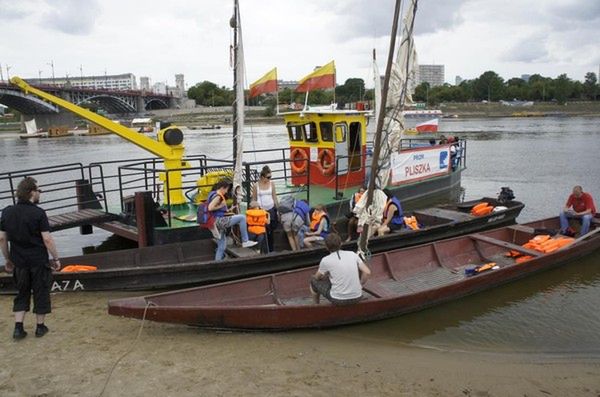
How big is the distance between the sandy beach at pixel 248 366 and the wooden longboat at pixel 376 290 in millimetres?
311

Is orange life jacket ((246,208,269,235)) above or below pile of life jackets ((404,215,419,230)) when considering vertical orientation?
above

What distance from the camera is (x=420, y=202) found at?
17.7m

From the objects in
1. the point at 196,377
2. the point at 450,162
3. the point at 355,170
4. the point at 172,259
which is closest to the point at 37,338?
the point at 196,377

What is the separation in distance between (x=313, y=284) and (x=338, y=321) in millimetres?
755

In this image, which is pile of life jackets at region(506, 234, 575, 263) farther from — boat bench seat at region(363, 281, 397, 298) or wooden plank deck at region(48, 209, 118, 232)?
wooden plank deck at region(48, 209, 118, 232)

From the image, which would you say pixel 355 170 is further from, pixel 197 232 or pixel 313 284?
pixel 313 284

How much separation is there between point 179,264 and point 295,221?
2355 mm

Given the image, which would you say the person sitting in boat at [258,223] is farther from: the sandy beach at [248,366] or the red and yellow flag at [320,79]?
the red and yellow flag at [320,79]

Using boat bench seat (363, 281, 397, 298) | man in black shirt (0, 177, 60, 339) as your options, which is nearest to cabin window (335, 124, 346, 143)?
boat bench seat (363, 281, 397, 298)

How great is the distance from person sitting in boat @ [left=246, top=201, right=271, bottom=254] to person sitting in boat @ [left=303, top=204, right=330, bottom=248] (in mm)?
876

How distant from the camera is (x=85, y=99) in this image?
304 feet

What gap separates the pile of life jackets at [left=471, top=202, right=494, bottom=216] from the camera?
1341cm

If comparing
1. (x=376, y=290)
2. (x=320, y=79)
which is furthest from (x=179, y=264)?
(x=320, y=79)

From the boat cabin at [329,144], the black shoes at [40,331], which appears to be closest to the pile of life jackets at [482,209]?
the boat cabin at [329,144]
